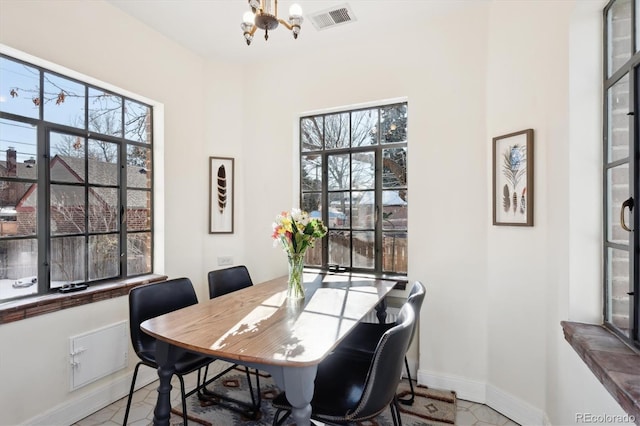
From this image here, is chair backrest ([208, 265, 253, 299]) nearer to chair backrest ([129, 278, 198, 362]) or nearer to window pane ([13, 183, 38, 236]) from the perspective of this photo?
chair backrest ([129, 278, 198, 362])

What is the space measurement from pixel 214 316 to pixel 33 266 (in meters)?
1.38

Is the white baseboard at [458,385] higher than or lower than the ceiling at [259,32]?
lower

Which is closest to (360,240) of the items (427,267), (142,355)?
(427,267)

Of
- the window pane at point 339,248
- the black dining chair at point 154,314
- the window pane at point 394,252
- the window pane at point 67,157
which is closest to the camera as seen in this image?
the black dining chair at point 154,314

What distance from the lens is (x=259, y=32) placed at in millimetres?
3000

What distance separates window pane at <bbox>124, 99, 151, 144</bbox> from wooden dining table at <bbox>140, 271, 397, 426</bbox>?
1.71 m

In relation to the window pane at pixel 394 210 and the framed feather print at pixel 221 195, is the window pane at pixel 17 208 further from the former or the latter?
the window pane at pixel 394 210

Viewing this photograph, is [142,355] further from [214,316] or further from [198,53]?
[198,53]

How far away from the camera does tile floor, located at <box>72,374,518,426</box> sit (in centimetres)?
221

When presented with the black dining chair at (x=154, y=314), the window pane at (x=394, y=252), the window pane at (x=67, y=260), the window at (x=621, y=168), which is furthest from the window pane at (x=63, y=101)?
the window at (x=621, y=168)

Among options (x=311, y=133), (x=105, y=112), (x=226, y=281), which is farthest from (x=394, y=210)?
(x=105, y=112)

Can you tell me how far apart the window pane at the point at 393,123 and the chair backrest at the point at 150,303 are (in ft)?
7.15

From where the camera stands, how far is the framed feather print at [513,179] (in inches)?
84.8

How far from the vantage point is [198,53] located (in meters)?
3.30
